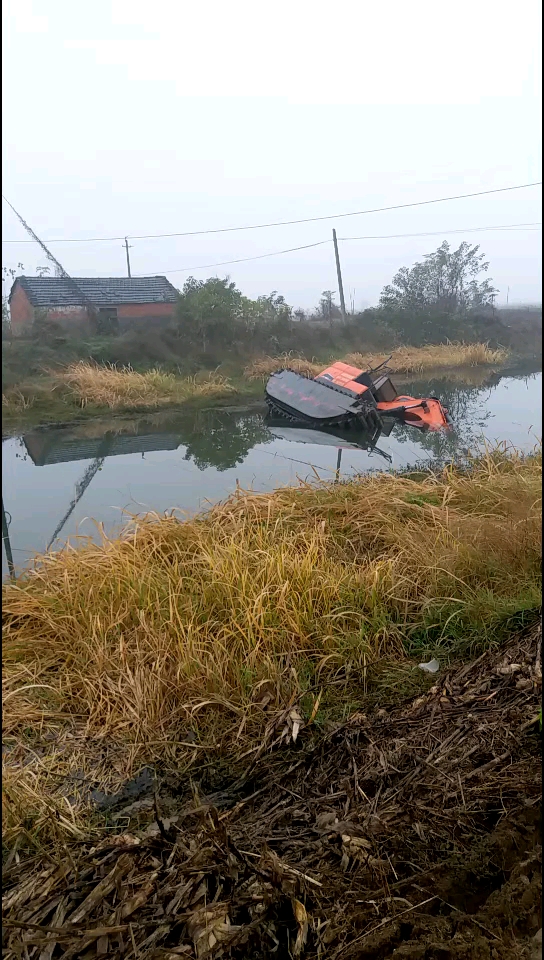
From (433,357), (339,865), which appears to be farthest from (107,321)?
(339,865)

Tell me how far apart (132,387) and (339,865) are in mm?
6722

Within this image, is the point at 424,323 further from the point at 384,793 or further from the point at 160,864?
the point at 160,864

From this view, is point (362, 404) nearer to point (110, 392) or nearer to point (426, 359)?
point (426, 359)

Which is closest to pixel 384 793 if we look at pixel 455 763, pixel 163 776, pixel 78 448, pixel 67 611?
pixel 455 763

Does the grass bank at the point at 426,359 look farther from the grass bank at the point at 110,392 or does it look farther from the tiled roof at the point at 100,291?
the grass bank at the point at 110,392

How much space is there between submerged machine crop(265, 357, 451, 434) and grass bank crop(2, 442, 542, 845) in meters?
2.80

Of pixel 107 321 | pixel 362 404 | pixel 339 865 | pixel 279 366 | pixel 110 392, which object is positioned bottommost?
pixel 339 865

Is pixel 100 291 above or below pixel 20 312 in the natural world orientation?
above

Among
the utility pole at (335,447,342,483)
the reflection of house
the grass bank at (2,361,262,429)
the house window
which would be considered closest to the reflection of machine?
the utility pole at (335,447,342,483)

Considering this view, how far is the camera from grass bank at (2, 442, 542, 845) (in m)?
1.50

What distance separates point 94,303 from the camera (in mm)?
4133

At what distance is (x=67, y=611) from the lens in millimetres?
2010

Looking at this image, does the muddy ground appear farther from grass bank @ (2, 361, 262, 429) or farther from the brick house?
grass bank @ (2, 361, 262, 429)

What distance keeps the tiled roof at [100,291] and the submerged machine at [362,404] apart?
1.64m
